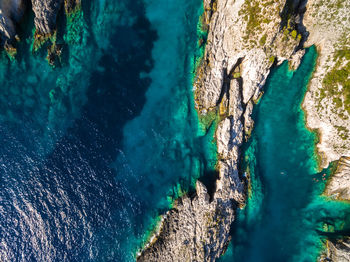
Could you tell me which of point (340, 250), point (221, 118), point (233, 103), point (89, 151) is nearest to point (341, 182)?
point (340, 250)

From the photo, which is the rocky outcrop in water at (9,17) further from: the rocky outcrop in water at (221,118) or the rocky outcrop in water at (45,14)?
the rocky outcrop in water at (221,118)

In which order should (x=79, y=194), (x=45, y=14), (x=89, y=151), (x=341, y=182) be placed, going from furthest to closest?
(x=79, y=194) → (x=89, y=151) → (x=45, y=14) → (x=341, y=182)

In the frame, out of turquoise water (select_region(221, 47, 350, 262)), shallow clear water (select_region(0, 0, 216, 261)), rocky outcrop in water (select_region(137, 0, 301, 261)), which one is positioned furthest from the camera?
shallow clear water (select_region(0, 0, 216, 261))

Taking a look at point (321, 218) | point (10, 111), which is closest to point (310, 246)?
point (321, 218)

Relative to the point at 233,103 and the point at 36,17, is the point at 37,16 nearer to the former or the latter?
the point at 36,17

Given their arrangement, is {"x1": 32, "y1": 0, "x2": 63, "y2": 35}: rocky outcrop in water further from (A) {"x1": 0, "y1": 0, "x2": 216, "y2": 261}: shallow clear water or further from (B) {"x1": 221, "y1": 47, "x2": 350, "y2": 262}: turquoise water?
(B) {"x1": 221, "y1": 47, "x2": 350, "y2": 262}: turquoise water

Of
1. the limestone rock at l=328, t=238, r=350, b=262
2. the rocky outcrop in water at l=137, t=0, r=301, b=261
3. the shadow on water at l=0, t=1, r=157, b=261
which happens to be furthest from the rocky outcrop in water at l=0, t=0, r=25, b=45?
the limestone rock at l=328, t=238, r=350, b=262

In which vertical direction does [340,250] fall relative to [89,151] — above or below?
below

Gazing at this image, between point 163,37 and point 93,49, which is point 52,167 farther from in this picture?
point 163,37
